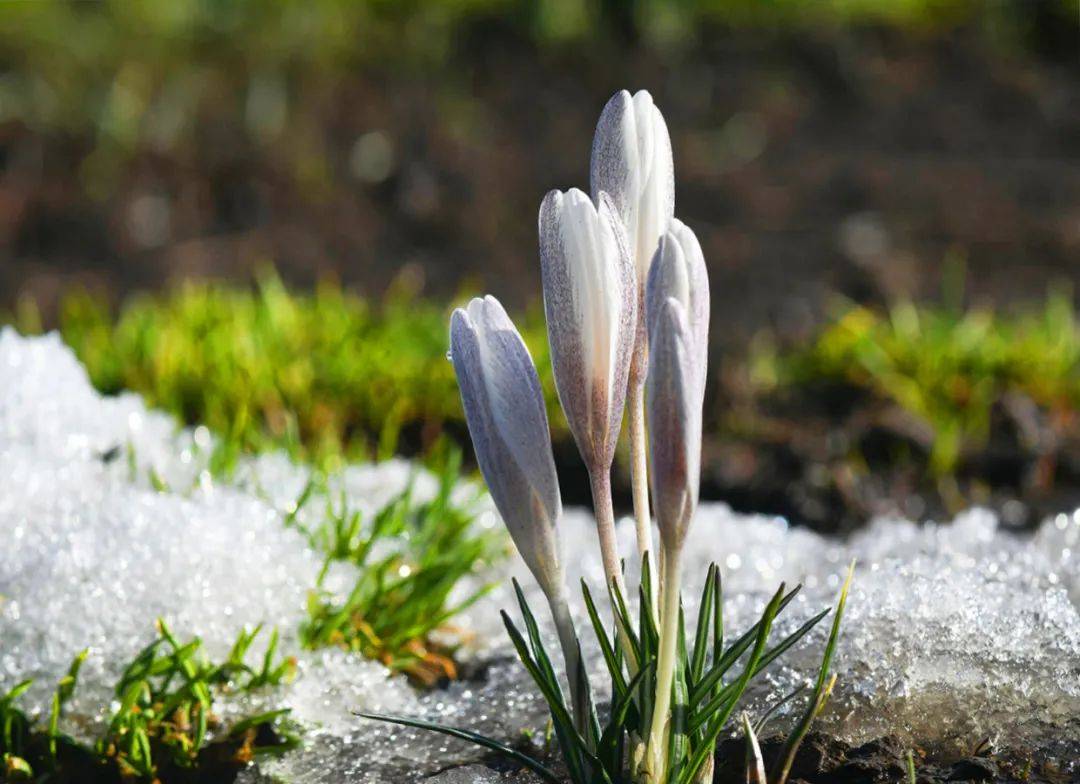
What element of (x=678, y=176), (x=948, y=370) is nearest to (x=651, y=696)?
(x=948, y=370)

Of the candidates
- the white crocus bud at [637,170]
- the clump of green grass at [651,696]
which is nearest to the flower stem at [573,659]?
the clump of green grass at [651,696]

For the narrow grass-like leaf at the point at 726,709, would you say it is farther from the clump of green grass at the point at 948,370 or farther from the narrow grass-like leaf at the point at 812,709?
the clump of green grass at the point at 948,370

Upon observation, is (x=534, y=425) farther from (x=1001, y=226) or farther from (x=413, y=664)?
(x=1001, y=226)

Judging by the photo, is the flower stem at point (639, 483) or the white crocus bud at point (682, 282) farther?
the flower stem at point (639, 483)

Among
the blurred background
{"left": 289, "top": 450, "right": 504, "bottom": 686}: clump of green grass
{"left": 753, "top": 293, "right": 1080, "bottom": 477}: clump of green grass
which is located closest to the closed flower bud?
{"left": 289, "top": 450, "right": 504, "bottom": 686}: clump of green grass

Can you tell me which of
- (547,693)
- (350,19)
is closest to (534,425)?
(547,693)

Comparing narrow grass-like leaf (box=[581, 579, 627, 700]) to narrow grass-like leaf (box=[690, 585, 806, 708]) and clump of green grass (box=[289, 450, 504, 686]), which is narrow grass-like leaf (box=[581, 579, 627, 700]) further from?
clump of green grass (box=[289, 450, 504, 686])

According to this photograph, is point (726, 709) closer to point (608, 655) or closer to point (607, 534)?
point (608, 655)
